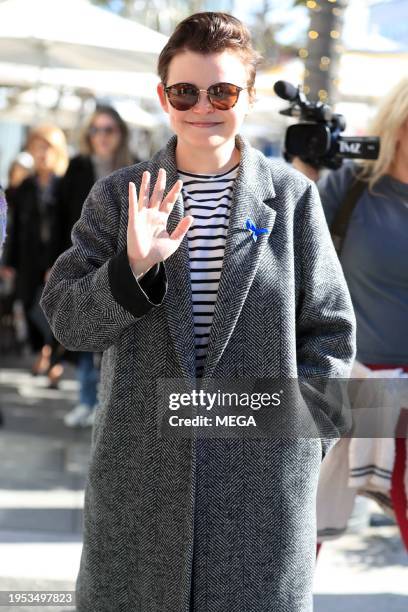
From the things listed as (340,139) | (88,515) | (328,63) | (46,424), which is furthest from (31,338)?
(88,515)

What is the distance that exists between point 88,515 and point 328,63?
9.64ft

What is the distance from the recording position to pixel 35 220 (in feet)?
26.9

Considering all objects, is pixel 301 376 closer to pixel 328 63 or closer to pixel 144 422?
pixel 144 422

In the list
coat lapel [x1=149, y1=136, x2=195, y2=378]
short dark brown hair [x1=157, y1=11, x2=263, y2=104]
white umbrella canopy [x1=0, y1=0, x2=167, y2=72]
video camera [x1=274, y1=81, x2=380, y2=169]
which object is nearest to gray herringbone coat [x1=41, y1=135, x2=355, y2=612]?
coat lapel [x1=149, y1=136, x2=195, y2=378]

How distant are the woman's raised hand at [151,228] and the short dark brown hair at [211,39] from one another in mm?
328

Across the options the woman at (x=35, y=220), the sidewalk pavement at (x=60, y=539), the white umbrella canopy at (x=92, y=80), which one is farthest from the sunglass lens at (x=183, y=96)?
the white umbrella canopy at (x=92, y=80)

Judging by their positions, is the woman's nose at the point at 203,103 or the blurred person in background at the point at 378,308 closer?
the woman's nose at the point at 203,103

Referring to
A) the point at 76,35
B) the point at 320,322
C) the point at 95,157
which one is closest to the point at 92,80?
the point at 76,35

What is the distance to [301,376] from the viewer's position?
2.53 meters

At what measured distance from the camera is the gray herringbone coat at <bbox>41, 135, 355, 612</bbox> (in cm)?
242

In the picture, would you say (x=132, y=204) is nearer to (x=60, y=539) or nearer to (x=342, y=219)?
(x=342, y=219)

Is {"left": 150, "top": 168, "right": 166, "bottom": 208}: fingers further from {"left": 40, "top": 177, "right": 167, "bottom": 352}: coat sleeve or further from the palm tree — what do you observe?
the palm tree

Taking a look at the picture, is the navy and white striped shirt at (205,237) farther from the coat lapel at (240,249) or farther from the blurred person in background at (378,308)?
the blurred person in background at (378,308)

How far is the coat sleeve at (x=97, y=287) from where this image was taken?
2.32 meters
